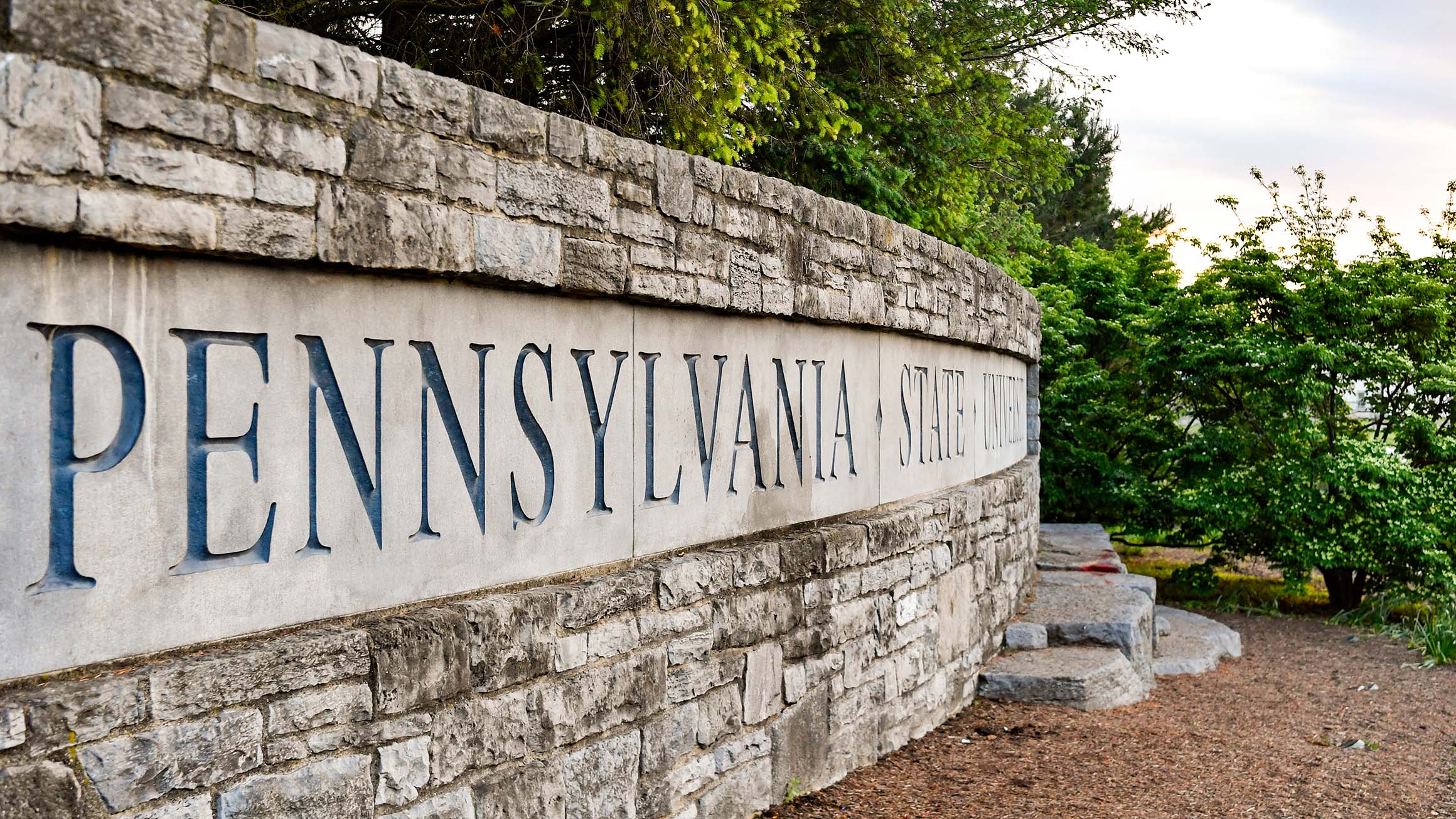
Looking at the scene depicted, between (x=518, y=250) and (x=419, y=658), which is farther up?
(x=518, y=250)

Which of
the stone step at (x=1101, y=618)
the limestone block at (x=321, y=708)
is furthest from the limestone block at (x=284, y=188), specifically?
the stone step at (x=1101, y=618)

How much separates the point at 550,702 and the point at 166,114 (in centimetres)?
171

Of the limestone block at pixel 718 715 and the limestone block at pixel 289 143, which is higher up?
the limestone block at pixel 289 143

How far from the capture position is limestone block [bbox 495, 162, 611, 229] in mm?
2820

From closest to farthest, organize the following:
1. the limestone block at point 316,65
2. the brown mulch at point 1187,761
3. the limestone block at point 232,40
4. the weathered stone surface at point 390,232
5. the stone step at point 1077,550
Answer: the limestone block at point 232,40 → the limestone block at point 316,65 → the weathered stone surface at point 390,232 → the brown mulch at point 1187,761 → the stone step at point 1077,550

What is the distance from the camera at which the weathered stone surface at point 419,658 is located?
2.44 metres

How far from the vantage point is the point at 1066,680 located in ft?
18.9

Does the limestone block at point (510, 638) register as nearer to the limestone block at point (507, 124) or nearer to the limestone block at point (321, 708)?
the limestone block at point (321, 708)

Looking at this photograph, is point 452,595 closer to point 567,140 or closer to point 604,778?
point 604,778

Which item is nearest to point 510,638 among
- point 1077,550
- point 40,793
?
point 40,793

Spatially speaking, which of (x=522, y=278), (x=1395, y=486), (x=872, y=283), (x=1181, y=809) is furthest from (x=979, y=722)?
(x=1395, y=486)

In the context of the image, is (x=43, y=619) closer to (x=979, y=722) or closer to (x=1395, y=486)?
(x=979, y=722)

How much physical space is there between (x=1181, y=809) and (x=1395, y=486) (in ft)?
21.5

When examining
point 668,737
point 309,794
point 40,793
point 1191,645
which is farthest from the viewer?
point 1191,645
